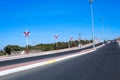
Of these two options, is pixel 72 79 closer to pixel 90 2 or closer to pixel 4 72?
pixel 4 72

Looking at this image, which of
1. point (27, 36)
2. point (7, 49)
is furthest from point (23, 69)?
point (7, 49)

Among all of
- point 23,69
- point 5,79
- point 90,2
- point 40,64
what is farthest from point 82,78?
point 90,2

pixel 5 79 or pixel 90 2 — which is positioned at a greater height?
pixel 90 2

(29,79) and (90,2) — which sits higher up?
(90,2)

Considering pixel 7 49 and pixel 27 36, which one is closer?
pixel 27 36

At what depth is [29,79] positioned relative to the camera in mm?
14867

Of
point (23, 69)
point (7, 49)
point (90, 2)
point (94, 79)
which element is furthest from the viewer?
point (7, 49)

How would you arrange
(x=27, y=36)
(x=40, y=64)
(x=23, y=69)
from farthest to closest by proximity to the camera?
(x=27, y=36) → (x=40, y=64) → (x=23, y=69)

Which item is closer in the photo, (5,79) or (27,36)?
(5,79)

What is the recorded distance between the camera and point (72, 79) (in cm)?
1400

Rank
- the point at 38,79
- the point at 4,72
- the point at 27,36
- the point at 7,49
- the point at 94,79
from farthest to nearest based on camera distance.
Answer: the point at 7,49
the point at 27,36
the point at 4,72
the point at 38,79
the point at 94,79

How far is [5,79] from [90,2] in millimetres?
58768

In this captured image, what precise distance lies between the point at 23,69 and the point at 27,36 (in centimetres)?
3117

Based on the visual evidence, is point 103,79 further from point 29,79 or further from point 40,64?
point 40,64
